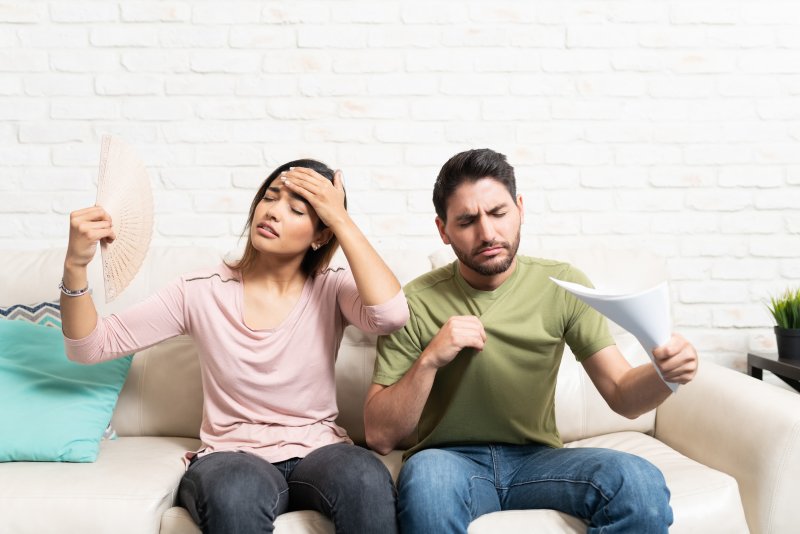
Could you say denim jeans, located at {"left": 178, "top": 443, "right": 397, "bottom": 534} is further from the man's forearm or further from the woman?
the man's forearm

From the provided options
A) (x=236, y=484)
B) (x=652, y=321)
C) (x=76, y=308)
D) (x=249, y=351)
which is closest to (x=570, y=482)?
(x=652, y=321)

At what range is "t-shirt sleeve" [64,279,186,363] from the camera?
171 cm

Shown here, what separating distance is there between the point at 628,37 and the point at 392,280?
4.62 ft

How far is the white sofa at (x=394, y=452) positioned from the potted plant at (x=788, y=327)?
16.7 inches

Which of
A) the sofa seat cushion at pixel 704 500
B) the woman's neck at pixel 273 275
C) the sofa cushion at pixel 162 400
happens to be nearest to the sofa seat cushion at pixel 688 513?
the sofa seat cushion at pixel 704 500

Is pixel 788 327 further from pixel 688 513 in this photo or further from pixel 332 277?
pixel 332 277

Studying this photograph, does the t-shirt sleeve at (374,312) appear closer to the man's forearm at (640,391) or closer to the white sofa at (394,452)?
the white sofa at (394,452)

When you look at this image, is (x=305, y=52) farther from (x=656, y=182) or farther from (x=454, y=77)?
(x=656, y=182)

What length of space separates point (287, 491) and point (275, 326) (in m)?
0.40

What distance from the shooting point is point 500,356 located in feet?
5.52

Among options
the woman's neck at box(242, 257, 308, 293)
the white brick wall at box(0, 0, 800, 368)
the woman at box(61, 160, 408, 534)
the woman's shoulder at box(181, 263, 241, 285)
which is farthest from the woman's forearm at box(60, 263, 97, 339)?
the white brick wall at box(0, 0, 800, 368)

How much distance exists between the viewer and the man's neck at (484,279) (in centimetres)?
173

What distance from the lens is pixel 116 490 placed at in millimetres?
1560

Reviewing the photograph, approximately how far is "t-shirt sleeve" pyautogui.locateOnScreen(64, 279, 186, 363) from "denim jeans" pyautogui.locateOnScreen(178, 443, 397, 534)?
0.34m
